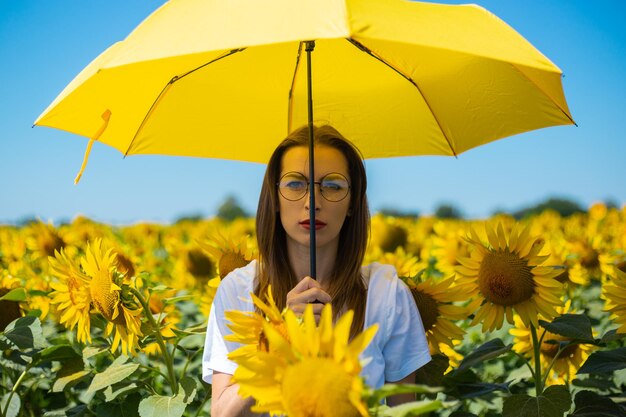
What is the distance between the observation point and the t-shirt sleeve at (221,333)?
7.37 feet

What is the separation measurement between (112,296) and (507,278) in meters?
1.34

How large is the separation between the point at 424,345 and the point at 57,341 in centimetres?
182

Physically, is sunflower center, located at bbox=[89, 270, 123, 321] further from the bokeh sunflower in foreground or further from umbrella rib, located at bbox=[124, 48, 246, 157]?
umbrella rib, located at bbox=[124, 48, 246, 157]

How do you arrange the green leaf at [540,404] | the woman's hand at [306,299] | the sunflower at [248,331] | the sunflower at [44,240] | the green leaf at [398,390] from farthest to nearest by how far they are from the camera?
A: 1. the sunflower at [44,240]
2. the green leaf at [540,404]
3. the woman's hand at [306,299]
4. the sunflower at [248,331]
5. the green leaf at [398,390]

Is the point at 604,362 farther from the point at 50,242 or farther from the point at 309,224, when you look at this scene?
the point at 50,242

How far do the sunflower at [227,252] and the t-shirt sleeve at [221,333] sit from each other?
618 mm

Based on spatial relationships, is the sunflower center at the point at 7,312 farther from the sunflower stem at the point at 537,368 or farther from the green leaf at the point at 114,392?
the sunflower stem at the point at 537,368

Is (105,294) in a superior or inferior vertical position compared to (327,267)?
inferior

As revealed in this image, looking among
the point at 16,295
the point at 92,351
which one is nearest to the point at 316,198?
the point at 92,351

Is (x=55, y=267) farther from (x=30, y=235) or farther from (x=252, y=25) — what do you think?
(x=30, y=235)

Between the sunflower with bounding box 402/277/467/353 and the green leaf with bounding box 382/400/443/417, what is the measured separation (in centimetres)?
122

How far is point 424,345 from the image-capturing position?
2320 mm

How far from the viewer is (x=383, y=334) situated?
230 centimetres

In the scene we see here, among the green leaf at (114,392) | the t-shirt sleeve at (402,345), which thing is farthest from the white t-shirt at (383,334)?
the green leaf at (114,392)
